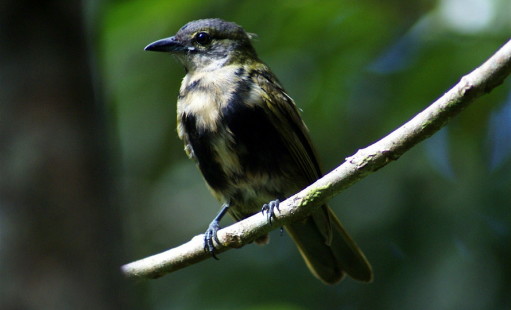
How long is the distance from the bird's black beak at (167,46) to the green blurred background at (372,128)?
7.0 inches

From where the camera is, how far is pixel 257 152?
185 inches

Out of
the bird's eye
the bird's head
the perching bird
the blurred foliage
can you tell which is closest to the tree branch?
the perching bird

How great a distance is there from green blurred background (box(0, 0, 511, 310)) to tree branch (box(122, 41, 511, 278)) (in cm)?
79

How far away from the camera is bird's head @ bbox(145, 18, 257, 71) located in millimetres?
5332

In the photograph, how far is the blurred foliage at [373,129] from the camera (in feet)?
16.3

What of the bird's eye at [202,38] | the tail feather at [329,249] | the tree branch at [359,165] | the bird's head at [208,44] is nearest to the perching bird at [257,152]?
the tail feather at [329,249]

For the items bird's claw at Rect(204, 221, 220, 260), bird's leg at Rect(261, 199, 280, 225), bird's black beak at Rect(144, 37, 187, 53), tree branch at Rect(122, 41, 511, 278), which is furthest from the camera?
bird's black beak at Rect(144, 37, 187, 53)

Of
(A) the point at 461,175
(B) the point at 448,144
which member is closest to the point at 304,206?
(A) the point at 461,175

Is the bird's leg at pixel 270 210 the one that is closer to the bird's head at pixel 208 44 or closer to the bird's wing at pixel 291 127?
the bird's wing at pixel 291 127

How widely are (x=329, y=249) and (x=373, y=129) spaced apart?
1075 mm

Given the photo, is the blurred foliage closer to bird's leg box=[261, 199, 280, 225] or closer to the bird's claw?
the bird's claw

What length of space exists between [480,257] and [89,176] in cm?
383

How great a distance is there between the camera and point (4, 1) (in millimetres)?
1488

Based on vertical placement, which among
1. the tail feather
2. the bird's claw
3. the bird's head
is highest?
the bird's head
